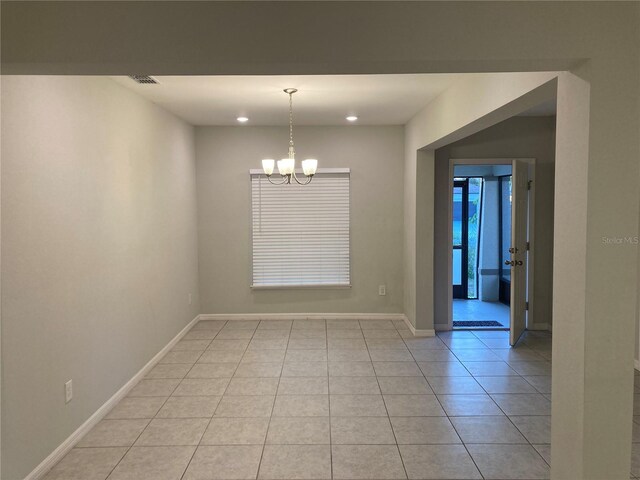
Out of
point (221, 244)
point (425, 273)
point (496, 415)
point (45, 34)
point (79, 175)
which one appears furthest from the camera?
point (221, 244)

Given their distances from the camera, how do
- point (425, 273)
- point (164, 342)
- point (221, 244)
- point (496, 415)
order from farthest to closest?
point (221, 244), point (425, 273), point (164, 342), point (496, 415)

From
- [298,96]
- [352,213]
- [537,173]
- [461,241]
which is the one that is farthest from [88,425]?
[461,241]

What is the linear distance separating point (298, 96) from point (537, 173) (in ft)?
10.1

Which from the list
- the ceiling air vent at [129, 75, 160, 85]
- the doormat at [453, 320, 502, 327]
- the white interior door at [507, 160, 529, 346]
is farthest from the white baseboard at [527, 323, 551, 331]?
the ceiling air vent at [129, 75, 160, 85]

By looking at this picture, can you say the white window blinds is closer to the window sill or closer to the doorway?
the window sill

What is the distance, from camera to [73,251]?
2996 millimetres

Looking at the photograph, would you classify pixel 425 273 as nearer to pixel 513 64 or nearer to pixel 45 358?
pixel 513 64

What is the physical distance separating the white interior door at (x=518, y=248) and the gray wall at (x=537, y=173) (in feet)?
1.73

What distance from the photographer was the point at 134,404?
11.9 feet

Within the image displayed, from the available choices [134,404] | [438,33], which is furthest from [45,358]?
[438,33]

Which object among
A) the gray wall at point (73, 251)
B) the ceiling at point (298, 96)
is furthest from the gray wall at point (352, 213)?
the gray wall at point (73, 251)

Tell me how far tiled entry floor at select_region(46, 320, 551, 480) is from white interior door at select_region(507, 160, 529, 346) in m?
0.31

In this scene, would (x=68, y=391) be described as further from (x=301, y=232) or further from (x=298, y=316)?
(x=301, y=232)

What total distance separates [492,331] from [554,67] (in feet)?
13.8
